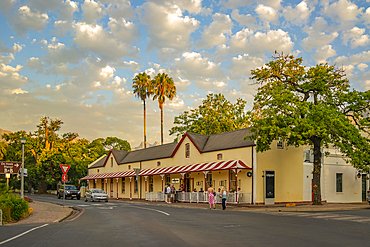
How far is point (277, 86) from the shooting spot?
87.1ft

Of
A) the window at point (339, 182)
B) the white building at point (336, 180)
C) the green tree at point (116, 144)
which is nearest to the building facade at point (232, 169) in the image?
the white building at point (336, 180)

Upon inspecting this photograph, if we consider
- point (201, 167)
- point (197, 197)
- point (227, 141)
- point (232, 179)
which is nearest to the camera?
point (232, 179)

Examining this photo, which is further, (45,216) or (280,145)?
(280,145)

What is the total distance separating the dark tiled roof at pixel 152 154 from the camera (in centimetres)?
4122

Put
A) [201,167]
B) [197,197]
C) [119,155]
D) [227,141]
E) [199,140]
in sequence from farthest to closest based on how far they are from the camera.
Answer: [119,155] < [199,140] < [227,141] < [201,167] < [197,197]

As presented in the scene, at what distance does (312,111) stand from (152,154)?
78.5ft

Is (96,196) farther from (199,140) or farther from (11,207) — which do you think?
(11,207)

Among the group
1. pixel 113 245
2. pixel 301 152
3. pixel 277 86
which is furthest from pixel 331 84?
pixel 113 245

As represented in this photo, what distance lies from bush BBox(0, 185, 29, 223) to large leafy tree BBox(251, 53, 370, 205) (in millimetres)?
15655

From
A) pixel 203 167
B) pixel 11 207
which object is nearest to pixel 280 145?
pixel 203 167

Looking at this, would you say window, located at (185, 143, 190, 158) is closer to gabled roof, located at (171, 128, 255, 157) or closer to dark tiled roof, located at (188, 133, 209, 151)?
gabled roof, located at (171, 128, 255, 157)

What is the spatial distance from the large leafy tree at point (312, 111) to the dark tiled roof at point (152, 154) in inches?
604

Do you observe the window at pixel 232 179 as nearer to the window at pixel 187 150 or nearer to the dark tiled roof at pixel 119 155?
the window at pixel 187 150

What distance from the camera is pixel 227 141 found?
32.7 meters
